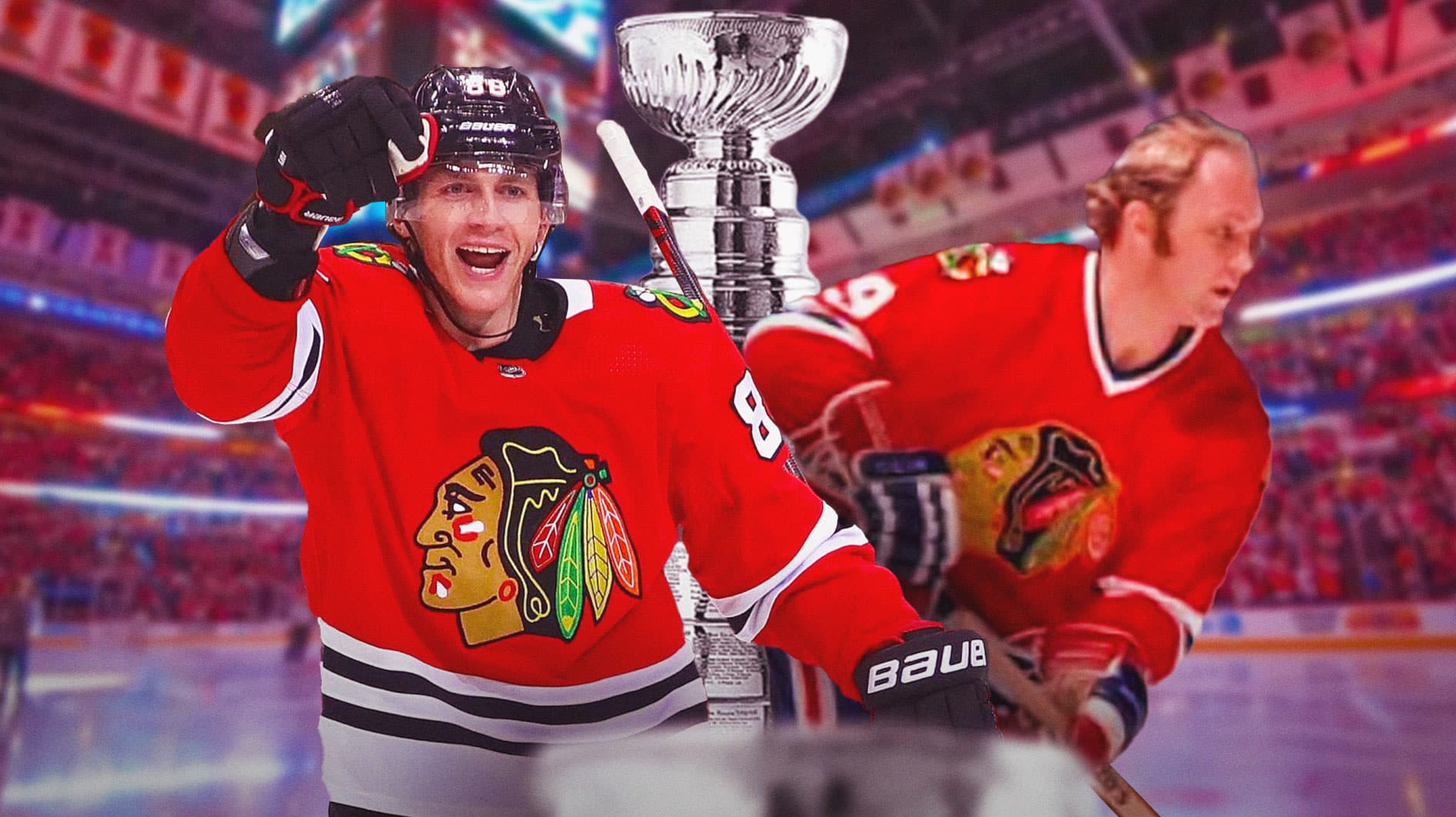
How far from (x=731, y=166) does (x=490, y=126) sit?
329 mm

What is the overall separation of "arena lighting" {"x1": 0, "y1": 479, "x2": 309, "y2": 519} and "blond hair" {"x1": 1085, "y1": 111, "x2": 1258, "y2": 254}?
32.9 feet

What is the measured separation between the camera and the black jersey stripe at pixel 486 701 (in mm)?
851

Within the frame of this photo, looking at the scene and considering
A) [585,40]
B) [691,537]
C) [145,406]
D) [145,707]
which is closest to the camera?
[691,537]

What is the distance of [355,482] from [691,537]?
0.28 metres

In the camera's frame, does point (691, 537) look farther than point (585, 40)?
No

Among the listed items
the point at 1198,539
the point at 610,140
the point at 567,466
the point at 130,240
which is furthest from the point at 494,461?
the point at 130,240

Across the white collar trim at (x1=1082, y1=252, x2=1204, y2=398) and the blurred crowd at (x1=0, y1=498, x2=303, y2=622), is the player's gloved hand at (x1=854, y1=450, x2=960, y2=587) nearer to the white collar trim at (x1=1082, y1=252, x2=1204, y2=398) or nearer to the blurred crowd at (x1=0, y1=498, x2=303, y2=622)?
the white collar trim at (x1=1082, y1=252, x2=1204, y2=398)

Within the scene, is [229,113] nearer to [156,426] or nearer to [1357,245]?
[156,426]

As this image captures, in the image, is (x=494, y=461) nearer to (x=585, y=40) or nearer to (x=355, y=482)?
(x=355, y=482)

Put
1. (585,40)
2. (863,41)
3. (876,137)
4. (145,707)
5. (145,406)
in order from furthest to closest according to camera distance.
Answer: (145,406), (876,137), (863,41), (145,707), (585,40)

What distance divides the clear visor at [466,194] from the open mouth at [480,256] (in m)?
0.02

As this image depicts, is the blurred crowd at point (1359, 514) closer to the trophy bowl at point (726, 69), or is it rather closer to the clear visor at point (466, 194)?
the trophy bowl at point (726, 69)

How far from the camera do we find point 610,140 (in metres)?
1.04

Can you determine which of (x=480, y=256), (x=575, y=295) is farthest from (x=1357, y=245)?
(x=480, y=256)
